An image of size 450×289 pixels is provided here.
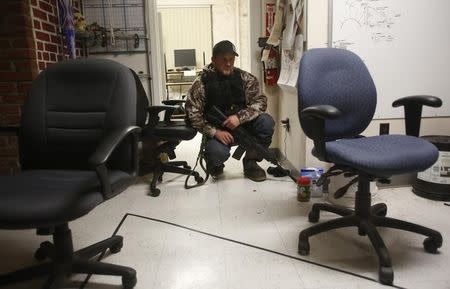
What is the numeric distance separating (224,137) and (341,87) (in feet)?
3.54

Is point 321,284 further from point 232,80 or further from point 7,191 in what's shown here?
point 232,80

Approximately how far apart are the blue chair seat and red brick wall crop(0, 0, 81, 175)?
6.46ft

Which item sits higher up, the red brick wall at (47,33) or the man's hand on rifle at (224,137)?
the red brick wall at (47,33)

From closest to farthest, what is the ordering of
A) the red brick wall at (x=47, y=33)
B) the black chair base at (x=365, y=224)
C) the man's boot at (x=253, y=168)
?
1. the black chair base at (x=365, y=224)
2. the red brick wall at (x=47, y=33)
3. the man's boot at (x=253, y=168)

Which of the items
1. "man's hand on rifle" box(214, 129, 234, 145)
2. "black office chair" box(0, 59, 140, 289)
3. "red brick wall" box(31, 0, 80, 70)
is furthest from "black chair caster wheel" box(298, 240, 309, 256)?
"red brick wall" box(31, 0, 80, 70)

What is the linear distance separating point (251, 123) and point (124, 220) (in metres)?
1.27

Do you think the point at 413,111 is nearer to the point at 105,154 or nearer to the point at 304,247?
the point at 304,247

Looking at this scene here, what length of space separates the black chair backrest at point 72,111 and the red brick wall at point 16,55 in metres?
0.88

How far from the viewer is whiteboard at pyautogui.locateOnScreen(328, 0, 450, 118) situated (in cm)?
227

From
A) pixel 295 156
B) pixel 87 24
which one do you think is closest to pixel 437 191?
pixel 295 156

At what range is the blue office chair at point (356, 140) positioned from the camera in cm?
143

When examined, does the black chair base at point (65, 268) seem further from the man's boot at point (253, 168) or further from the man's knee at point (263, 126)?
the man's knee at point (263, 126)

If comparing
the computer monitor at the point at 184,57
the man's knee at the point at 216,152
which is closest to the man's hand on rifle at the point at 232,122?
the man's knee at the point at 216,152

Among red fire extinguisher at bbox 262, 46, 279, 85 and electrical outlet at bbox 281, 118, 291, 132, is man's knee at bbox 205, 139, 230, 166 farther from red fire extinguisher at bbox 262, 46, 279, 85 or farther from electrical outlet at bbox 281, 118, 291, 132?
red fire extinguisher at bbox 262, 46, 279, 85
